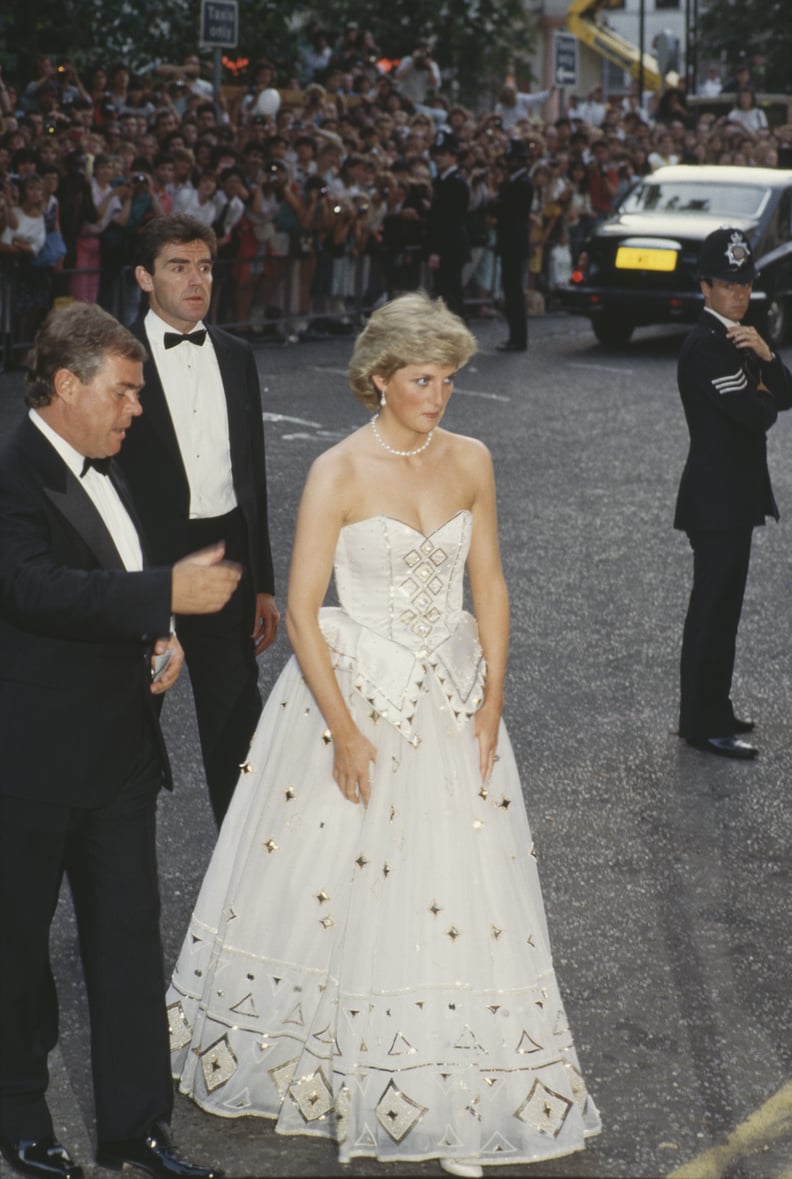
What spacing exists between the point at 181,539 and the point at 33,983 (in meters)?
1.75

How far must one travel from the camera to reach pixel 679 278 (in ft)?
59.5

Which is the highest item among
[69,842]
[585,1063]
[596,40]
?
[596,40]

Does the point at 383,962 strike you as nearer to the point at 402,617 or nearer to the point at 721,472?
the point at 402,617

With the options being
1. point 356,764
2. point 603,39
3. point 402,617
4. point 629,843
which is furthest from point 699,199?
point 603,39

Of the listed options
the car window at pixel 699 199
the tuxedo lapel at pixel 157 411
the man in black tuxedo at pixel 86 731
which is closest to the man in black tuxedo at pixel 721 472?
the tuxedo lapel at pixel 157 411

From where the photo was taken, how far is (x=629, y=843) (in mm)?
6246

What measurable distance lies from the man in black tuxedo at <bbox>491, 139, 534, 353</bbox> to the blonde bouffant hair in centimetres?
1355

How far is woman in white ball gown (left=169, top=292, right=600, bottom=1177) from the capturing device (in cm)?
416

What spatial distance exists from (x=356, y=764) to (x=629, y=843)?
219 centimetres

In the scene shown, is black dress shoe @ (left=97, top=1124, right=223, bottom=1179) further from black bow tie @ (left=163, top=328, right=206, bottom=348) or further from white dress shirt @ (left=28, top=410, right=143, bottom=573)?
black bow tie @ (left=163, top=328, right=206, bottom=348)

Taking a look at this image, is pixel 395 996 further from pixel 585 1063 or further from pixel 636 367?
pixel 636 367

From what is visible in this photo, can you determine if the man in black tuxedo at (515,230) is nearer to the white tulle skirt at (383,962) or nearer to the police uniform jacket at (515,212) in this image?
the police uniform jacket at (515,212)

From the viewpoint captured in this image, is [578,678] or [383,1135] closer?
[383,1135]

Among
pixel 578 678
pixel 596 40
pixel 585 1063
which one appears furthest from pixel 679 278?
pixel 596 40
